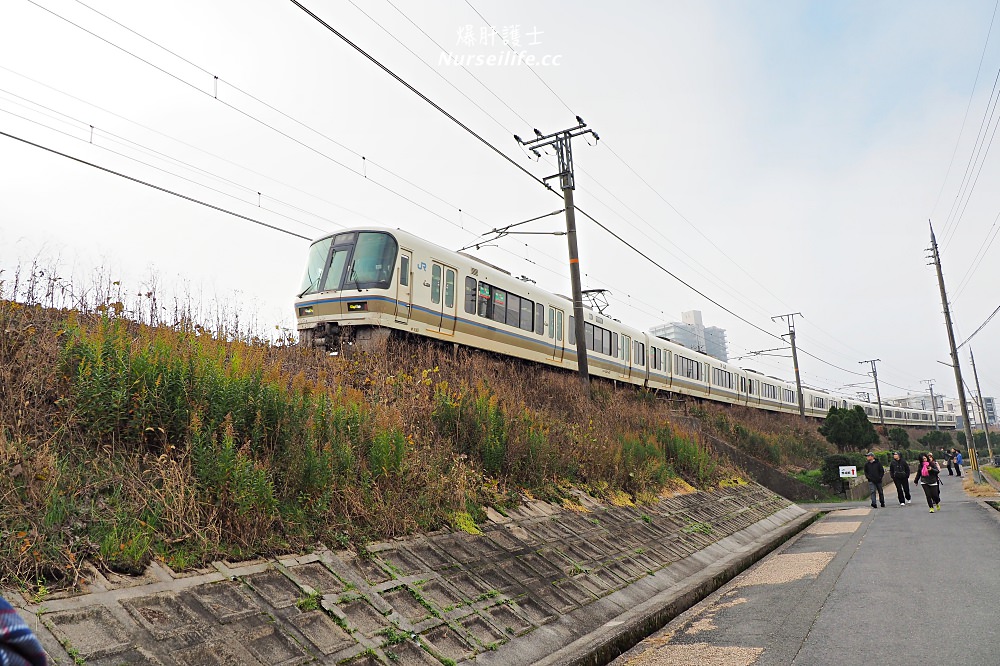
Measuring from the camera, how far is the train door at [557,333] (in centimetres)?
1936

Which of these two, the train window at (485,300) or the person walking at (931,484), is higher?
the train window at (485,300)

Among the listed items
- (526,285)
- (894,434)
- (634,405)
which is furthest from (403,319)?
(894,434)

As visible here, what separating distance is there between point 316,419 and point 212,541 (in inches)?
83.8

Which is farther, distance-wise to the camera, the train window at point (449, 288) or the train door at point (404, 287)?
the train window at point (449, 288)

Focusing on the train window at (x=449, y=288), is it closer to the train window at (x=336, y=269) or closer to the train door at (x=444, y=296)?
the train door at (x=444, y=296)

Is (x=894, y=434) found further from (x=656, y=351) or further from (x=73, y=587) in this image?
(x=73, y=587)

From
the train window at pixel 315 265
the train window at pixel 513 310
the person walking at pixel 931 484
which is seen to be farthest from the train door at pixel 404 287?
the person walking at pixel 931 484

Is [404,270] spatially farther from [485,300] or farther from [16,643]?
[16,643]

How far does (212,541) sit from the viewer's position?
4309 mm

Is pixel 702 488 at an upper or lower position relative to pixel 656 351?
lower

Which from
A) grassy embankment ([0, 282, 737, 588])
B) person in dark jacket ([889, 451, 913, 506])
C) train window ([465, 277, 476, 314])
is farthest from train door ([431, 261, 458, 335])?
person in dark jacket ([889, 451, 913, 506])

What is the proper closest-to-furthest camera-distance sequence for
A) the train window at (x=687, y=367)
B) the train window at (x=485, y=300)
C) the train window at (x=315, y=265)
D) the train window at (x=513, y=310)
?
the train window at (x=315, y=265) < the train window at (x=485, y=300) < the train window at (x=513, y=310) < the train window at (x=687, y=367)

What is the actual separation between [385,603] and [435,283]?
33.3 ft

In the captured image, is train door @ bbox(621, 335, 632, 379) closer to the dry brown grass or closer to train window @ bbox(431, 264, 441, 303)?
the dry brown grass
